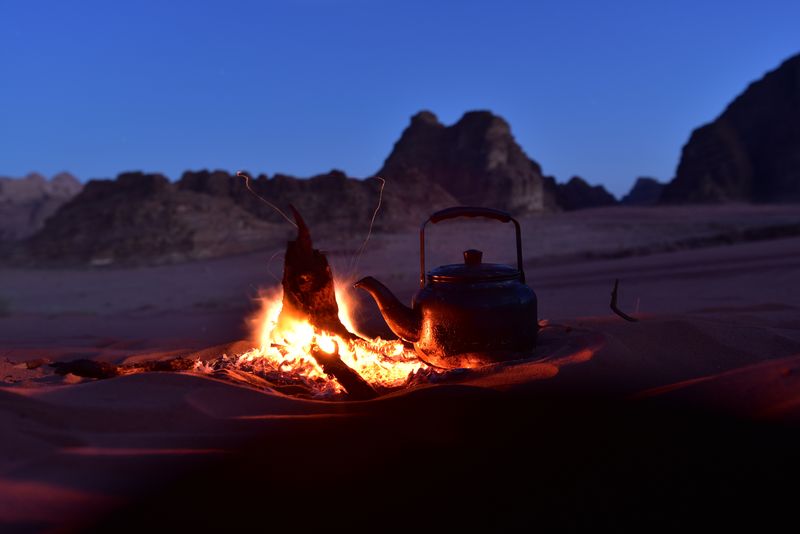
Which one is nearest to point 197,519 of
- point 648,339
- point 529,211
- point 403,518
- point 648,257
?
point 403,518

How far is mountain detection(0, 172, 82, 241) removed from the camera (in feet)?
155

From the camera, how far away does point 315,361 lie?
10.4 ft

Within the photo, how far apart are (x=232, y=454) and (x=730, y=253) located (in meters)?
11.0

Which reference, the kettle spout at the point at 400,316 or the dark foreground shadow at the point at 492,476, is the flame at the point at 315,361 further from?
the dark foreground shadow at the point at 492,476

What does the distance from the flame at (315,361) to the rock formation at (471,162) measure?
111 feet

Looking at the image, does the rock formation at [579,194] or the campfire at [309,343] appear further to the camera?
the rock formation at [579,194]

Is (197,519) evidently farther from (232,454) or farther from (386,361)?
(386,361)

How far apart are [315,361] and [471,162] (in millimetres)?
42971

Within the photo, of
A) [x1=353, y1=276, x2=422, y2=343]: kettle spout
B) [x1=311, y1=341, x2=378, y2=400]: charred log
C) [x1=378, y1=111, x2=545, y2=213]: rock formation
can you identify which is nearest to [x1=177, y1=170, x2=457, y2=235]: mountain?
[x1=378, y1=111, x2=545, y2=213]: rock formation

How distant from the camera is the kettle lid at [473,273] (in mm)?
2932

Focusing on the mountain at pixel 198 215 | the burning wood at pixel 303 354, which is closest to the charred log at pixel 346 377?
the burning wood at pixel 303 354

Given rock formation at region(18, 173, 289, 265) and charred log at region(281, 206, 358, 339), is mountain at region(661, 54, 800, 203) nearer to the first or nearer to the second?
rock formation at region(18, 173, 289, 265)

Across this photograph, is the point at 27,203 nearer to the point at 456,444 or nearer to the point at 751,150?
the point at 751,150

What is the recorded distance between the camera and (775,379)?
225cm
